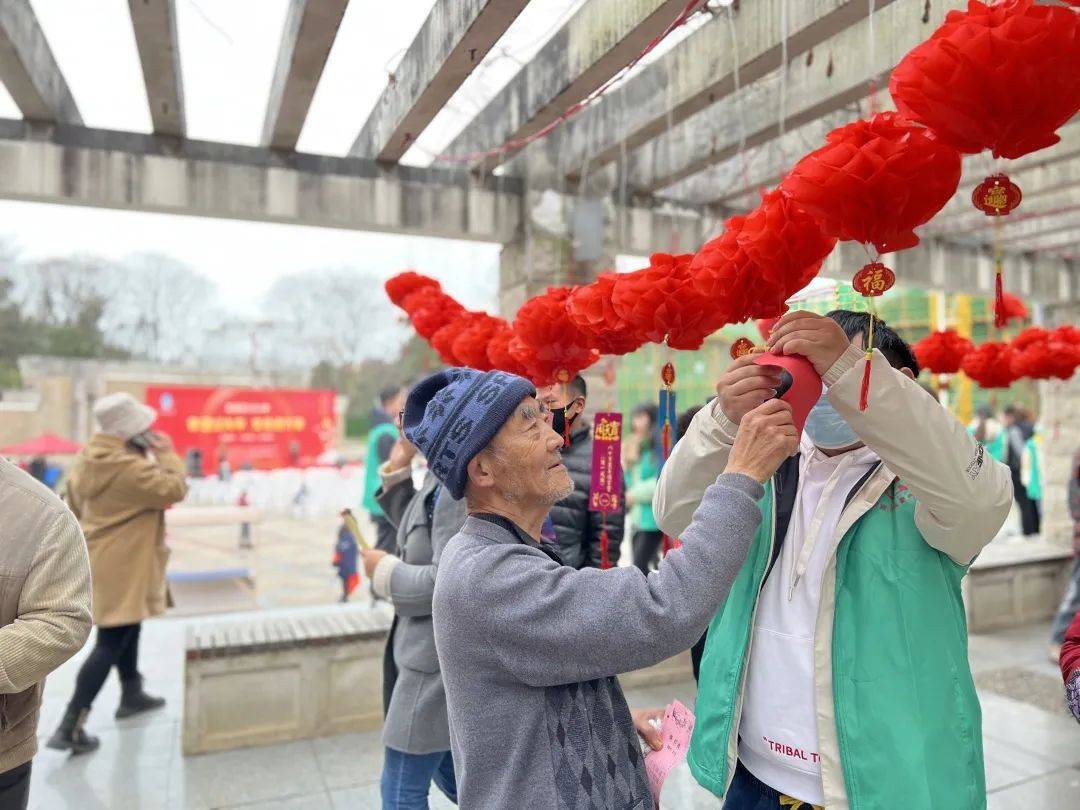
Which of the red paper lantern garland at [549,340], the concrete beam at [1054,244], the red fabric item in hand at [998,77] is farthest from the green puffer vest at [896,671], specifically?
the concrete beam at [1054,244]

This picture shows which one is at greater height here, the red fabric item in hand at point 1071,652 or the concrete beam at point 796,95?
the concrete beam at point 796,95

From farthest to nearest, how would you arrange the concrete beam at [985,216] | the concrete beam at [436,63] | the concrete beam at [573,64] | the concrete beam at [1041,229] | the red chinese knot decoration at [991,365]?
the concrete beam at [1041,229] → the concrete beam at [985,216] → the red chinese knot decoration at [991,365] → the concrete beam at [573,64] → the concrete beam at [436,63]

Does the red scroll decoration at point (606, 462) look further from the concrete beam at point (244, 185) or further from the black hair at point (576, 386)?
the concrete beam at point (244, 185)

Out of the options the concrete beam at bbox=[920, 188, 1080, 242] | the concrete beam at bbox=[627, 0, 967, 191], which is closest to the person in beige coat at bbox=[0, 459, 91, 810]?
the concrete beam at bbox=[627, 0, 967, 191]

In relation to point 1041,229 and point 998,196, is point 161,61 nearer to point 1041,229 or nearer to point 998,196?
point 998,196

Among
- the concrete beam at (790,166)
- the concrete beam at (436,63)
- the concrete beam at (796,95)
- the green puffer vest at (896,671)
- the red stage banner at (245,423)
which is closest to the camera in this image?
the green puffer vest at (896,671)

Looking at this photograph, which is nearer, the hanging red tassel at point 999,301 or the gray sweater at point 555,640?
the gray sweater at point 555,640

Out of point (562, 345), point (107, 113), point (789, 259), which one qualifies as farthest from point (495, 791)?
point (107, 113)

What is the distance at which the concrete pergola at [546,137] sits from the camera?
3.10 m

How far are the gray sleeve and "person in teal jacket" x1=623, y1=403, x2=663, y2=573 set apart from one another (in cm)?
431

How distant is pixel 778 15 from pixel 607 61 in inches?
27.5

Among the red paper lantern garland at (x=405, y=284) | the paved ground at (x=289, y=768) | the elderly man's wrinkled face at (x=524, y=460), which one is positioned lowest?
the paved ground at (x=289, y=768)

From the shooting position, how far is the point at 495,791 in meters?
1.25

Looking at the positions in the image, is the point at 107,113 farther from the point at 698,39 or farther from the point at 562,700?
the point at 562,700
